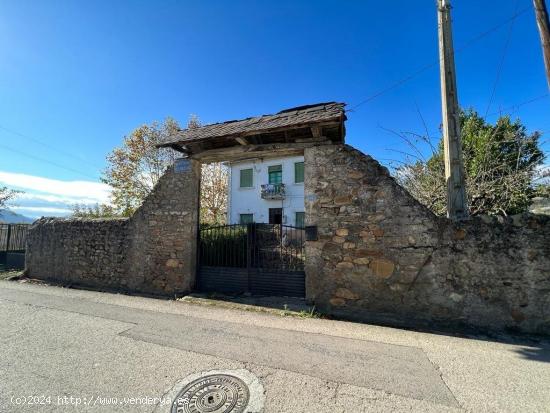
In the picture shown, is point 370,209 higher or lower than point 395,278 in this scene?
higher

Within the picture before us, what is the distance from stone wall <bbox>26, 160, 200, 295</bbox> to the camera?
6988mm

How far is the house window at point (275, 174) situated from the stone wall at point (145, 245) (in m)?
14.6

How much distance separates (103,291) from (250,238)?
466cm

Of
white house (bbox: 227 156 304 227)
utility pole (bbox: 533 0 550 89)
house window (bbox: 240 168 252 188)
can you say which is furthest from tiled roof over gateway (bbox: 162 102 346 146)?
house window (bbox: 240 168 252 188)

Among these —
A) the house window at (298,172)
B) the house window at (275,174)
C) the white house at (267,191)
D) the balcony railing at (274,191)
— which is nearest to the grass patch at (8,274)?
the white house at (267,191)

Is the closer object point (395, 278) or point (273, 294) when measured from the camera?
point (395, 278)

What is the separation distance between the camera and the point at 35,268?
30.6 feet

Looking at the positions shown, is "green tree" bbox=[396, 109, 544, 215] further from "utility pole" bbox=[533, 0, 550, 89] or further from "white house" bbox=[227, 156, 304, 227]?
"white house" bbox=[227, 156, 304, 227]

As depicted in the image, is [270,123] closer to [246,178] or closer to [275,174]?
[275,174]

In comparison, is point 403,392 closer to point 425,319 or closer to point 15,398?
point 425,319

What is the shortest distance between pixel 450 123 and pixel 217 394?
6.08m

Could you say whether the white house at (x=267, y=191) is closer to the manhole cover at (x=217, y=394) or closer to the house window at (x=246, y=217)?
the house window at (x=246, y=217)

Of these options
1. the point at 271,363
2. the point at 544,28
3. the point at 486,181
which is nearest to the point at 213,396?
the point at 271,363

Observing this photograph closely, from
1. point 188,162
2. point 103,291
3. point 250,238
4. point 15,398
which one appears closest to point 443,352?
point 250,238
